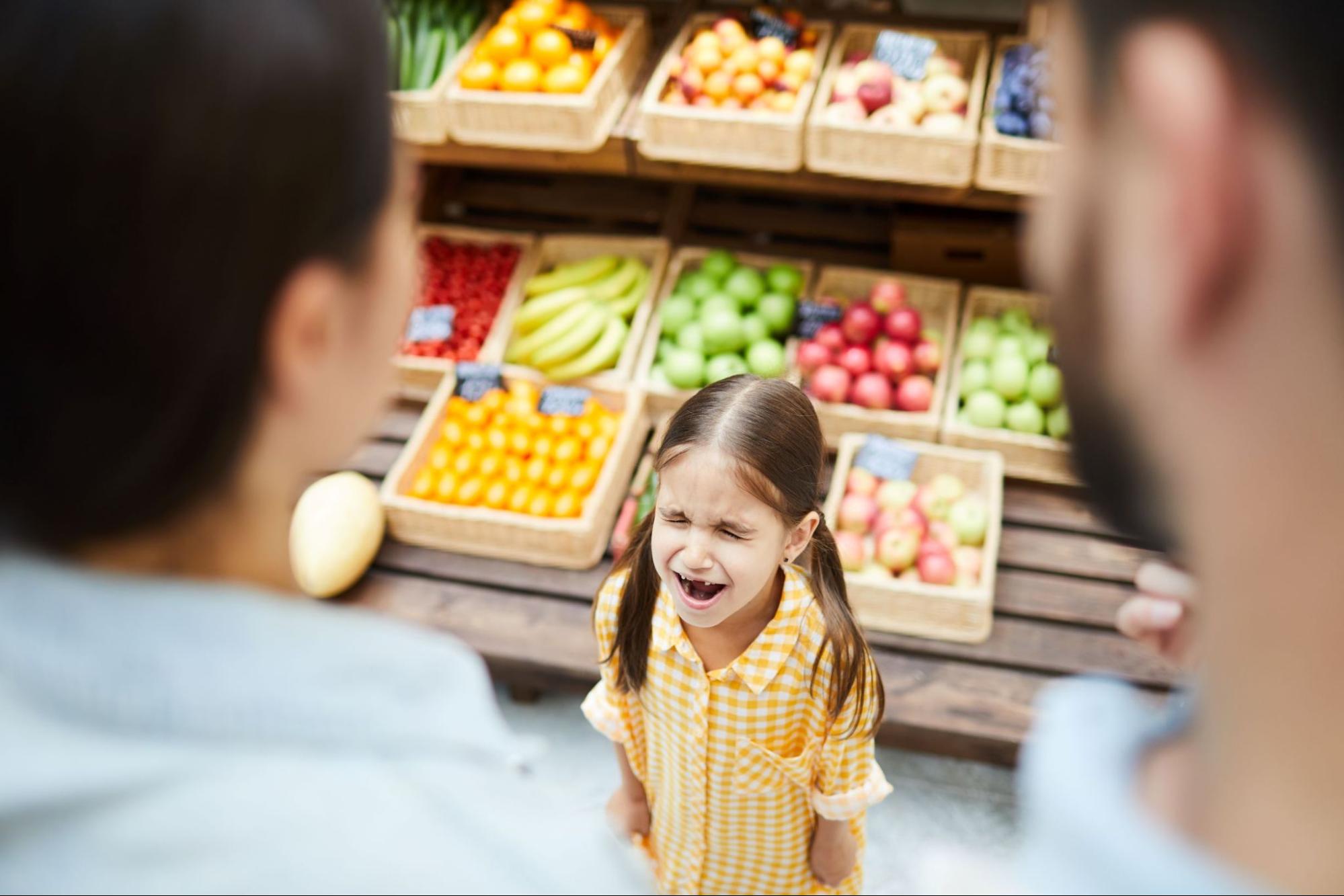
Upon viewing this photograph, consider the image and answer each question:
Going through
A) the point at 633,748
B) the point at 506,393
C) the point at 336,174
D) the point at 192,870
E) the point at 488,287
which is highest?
the point at 336,174

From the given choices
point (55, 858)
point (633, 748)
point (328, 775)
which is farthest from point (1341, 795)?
point (633, 748)

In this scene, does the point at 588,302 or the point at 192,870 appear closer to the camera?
the point at 192,870

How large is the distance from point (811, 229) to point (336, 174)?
2.82 metres

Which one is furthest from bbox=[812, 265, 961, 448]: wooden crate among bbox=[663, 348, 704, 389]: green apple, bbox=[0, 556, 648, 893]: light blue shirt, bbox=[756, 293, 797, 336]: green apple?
bbox=[0, 556, 648, 893]: light blue shirt

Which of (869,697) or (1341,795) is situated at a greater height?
(1341,795)

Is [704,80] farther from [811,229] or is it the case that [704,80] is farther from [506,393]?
[506,393]

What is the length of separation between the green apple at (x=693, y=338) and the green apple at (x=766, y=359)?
145mm

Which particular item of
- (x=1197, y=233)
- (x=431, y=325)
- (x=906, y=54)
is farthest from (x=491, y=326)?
(x=1197, y=233)

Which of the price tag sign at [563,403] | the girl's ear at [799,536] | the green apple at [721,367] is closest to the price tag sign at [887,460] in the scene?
the green apple at [721,367]

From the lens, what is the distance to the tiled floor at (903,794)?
8.25 feet

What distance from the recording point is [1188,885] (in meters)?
0.42

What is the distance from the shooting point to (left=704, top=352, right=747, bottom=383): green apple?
279 cm

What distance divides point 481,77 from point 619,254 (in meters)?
0.73

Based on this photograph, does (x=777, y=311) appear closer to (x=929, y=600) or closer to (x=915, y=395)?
(x=915, y=395)
